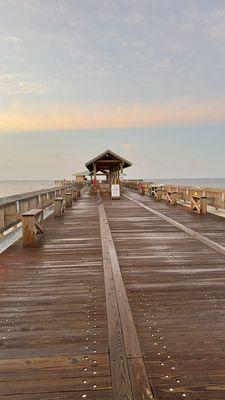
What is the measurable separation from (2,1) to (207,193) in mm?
15200

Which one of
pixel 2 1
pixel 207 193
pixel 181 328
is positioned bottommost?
pixel 181 328

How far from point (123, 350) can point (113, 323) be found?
2.04 feet

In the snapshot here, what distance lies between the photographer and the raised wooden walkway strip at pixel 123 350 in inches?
97.1

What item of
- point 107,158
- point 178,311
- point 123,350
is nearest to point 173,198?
point 107,158

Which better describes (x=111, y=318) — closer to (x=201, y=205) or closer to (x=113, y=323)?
(x=113, y=323)

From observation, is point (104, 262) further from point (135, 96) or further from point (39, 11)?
point (135, 96)

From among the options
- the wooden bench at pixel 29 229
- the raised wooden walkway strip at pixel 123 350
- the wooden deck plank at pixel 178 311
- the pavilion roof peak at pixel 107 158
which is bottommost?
the wooden deck plank at pixel 178 311

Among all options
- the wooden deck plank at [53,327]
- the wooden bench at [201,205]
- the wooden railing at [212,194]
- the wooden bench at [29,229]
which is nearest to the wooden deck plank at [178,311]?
the wooden deck plank at [53,327]

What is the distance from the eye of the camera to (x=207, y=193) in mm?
17234

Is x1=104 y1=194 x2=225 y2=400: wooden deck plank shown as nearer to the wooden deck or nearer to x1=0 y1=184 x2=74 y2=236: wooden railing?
the wooden deck

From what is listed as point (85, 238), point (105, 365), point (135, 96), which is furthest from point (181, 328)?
point (135, 96)

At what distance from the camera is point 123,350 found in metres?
3.04

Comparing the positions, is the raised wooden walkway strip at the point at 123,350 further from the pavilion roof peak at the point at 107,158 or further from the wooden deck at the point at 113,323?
the pavilion roof peak at the point at 107,158

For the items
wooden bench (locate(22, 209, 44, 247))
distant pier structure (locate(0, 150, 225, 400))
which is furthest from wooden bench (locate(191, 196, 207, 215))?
wooden bench (locate(22, 209, 44, 247))
